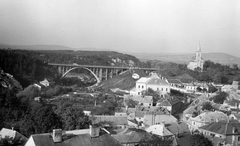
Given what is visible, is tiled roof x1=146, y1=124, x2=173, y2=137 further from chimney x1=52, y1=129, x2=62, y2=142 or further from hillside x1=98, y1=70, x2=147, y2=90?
hillside x1=98, y1=70, x2=147, y2=90

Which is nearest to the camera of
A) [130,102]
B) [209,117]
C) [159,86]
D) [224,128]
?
[224,128]

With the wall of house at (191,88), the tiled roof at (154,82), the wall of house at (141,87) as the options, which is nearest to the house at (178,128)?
the wall of house at (141,87)

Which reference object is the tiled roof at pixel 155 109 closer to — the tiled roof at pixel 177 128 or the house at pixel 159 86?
the tiled roof at pixel 177 128

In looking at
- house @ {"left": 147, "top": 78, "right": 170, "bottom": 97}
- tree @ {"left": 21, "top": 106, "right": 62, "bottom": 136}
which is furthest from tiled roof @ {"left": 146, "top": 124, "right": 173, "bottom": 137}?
house @ {"left": 147, "top": 78, "right": 170, "bottom": 97}

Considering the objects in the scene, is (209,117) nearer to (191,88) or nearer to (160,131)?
(160,131)

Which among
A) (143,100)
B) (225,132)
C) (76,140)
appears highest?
(76,140)

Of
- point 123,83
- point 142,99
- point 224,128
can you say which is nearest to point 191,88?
point 123,83

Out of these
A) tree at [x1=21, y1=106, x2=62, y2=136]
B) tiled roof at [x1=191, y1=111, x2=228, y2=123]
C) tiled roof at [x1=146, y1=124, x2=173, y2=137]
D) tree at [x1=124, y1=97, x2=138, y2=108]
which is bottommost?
tree at [x1=124, y1=97, x2=138, y2=108]

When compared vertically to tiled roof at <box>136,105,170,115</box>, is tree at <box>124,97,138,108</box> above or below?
below
